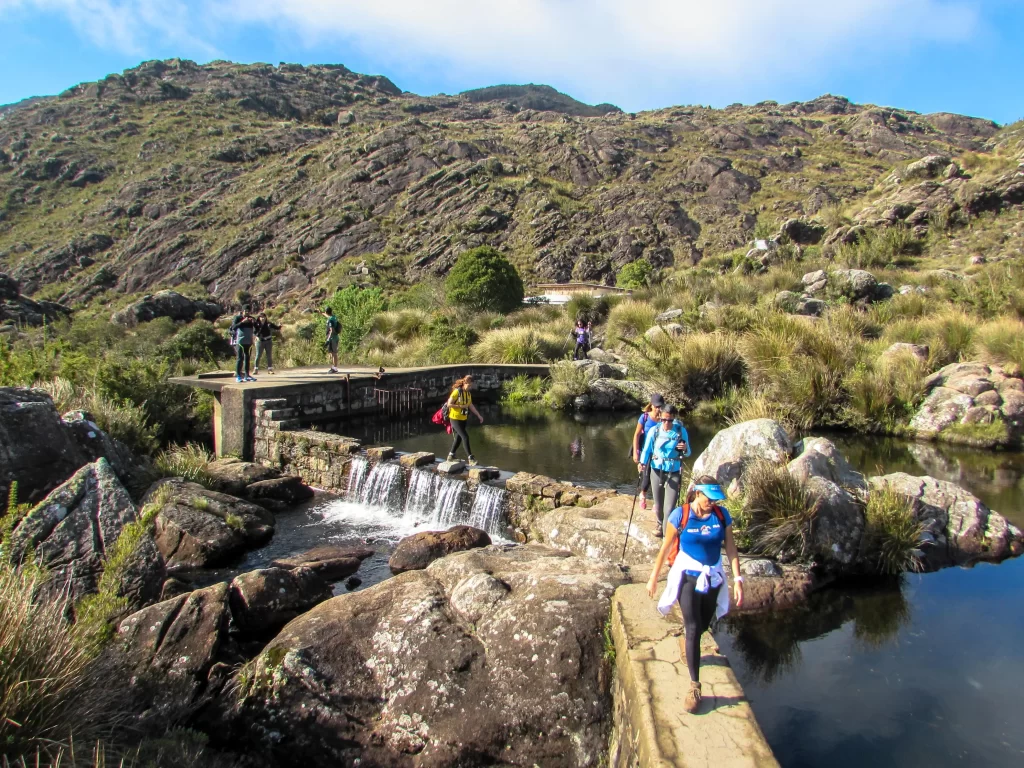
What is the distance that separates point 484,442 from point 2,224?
7398 cm

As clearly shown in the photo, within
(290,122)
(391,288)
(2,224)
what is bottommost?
(391,288)

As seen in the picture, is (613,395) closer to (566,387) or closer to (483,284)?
(566,387)

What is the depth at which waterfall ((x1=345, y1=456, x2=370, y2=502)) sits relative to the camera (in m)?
9.77

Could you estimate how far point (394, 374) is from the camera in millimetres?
15570

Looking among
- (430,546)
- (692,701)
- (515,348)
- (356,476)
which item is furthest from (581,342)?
(692,701)

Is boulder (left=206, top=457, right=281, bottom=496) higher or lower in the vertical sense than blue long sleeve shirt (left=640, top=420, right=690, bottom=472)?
lower

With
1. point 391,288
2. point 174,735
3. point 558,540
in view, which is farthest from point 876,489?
point 391,288

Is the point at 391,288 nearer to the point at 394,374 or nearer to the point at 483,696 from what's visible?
the point at 394,374

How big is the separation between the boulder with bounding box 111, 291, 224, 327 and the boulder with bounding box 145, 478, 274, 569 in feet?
97.2

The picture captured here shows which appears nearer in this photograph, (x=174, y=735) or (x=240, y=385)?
(x=174, y=735)

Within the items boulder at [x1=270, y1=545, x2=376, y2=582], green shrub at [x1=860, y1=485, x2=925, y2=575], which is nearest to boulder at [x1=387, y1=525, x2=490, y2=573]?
boulder at [x1=270, y1=545, x2=376, y2=582]

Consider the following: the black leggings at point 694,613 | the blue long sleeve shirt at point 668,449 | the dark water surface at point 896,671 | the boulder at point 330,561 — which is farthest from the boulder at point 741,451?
the boulder at point 330,561

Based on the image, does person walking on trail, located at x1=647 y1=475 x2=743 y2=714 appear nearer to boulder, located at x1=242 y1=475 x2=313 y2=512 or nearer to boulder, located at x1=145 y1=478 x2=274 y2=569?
boulder, located at x1=145 y1=478 x2=274 y2=569

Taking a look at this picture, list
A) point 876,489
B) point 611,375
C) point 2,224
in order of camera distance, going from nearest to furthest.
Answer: point 876,489 → point 611,375 → point 2,224
